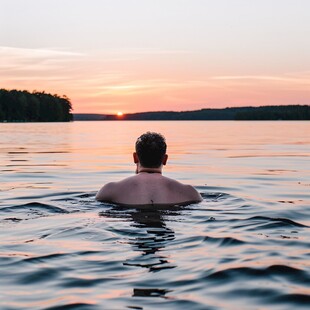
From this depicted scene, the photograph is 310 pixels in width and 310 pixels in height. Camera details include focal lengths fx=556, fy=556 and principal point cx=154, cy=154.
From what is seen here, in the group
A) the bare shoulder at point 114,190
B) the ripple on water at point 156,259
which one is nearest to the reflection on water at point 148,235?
the ripple on water at point 156,259

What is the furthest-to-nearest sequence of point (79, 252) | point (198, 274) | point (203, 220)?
1. point (203, 220)
2. point (79, 252)
3. point (198, 274)

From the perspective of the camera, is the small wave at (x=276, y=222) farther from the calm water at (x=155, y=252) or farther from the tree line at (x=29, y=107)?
the tree line at (x=29, y=107)

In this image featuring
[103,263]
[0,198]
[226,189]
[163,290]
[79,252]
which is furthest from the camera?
[226,189]

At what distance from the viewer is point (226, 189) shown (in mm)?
12227

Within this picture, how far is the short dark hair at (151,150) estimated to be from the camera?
8.12 m

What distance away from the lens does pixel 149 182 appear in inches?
320

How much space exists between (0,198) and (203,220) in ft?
14.1

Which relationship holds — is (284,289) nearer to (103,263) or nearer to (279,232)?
(103,263)

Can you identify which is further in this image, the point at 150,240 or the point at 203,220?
the point at 203,220

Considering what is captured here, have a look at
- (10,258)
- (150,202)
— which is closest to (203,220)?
(150,202)

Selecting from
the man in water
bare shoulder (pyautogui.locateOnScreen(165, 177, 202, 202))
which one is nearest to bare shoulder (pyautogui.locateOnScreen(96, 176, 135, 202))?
the man in water

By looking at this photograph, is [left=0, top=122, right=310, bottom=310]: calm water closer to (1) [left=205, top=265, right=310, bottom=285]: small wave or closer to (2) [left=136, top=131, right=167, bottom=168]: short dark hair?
(1) [left=205, top=265, right=310, bottom=285]: small wave

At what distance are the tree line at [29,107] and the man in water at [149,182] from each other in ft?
522

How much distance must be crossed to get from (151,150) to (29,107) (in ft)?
558
